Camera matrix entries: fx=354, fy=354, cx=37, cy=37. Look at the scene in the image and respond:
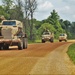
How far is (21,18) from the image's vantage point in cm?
8838

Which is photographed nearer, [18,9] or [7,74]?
[7,74]

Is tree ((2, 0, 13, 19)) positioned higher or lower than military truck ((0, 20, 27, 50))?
higher

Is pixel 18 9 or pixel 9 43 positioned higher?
pixel 18 9

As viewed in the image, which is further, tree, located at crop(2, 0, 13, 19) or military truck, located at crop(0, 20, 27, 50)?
tree, located at crop(2, 0, 13, 19)

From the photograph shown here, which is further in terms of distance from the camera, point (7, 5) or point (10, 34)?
point (7, 5)

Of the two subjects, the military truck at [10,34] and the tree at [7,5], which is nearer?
the military truck at [10,34]

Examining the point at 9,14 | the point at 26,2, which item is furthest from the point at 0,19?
the point at 9,14

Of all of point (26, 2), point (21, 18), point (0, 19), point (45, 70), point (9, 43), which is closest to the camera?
point (45, 70)

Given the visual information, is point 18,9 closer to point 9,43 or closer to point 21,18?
point 21,18

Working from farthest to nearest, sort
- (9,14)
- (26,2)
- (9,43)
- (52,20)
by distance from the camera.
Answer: (52,20) < (9,14) < (26,2) < (9,43)

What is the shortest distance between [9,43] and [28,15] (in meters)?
48.5

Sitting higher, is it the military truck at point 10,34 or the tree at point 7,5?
the tree at point 7,5

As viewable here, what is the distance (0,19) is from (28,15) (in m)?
45.4

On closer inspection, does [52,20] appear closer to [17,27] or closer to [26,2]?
[26,2]
